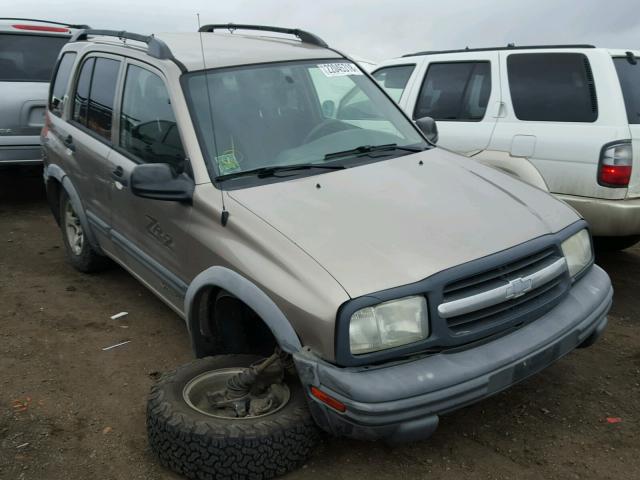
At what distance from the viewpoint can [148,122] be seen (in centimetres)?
389

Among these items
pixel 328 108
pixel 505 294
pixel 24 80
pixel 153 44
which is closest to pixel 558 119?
pixel 328 108

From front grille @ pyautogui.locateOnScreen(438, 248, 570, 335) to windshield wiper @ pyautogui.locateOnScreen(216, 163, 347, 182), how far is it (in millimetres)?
1068

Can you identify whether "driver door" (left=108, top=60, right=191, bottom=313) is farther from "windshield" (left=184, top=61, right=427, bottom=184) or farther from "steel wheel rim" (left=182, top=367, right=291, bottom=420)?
"steel wheel rim" (left=182, top=367, right=291, bottom=420)

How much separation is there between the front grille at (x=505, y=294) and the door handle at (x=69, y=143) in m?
3.18

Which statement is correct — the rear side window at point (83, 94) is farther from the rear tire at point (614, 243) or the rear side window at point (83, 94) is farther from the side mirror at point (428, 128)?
the rear tire at point (614, 243)

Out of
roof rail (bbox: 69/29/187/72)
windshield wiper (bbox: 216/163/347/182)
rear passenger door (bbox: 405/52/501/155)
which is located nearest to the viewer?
windshield wiper (bbox: 216/163/347/182)

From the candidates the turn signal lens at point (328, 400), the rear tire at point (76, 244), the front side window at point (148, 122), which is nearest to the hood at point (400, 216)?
the turn signal lens at point (328, 400)

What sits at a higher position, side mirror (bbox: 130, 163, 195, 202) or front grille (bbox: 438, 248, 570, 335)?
side mirror (bbox: 130, 163, 195, 202)

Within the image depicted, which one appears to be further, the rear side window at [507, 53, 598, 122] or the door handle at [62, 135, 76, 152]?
the rear side window at [507, 53, 598, 122]

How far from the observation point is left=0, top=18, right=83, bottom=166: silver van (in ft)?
23.0

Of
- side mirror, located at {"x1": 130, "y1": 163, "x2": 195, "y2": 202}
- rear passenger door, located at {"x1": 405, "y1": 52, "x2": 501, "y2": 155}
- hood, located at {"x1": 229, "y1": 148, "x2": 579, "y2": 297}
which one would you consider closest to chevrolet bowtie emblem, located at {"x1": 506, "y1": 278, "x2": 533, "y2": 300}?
hood, located at {"x1": 229, "y1": 148, "x2": 579, "y2": 297}

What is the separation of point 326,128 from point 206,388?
1.58 m

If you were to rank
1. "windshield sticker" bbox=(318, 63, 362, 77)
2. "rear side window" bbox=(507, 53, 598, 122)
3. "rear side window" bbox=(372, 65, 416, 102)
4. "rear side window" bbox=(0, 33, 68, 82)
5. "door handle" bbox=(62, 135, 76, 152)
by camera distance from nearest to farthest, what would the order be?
"windshield sticker" bbox=(318, 63, 362, 77)
"door handle" bbox=(62, 135, 76, 152)
"rear side window" bbox=(507, 53, 598, 122)
"rear side window" bbox=(372, 65, 416, 102)
"rear side window" bbox=(0, 33, 68, 82)

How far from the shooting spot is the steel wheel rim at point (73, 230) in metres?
5.27
